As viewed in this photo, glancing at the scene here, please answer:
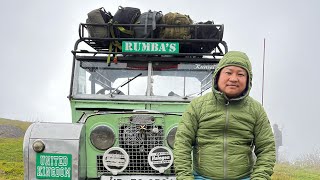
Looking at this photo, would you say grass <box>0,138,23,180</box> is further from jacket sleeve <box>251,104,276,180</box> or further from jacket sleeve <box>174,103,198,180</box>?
jacket sleeve <box>251,104,276,180</box>

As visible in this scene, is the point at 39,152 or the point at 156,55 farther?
the point at 156,55

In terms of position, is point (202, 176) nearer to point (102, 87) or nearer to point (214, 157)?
point (214, 157)

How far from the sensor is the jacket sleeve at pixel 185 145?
3152 millimetres

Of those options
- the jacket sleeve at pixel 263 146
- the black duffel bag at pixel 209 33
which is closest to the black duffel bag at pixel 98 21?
the black duffel bag at pixel 209 33

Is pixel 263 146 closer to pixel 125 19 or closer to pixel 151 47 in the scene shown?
pixel 151 47

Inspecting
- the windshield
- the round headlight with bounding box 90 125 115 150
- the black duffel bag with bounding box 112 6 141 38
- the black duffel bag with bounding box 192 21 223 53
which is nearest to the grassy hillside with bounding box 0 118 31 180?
the windshield

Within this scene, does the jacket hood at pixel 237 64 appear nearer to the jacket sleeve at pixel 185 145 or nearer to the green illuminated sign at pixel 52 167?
the jacket sleeve at pixel 185 145

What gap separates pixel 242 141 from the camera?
323cm

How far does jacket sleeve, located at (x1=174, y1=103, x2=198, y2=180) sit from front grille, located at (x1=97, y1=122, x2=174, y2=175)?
1485 millimetres

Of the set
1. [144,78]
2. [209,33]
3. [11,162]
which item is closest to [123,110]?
[144,78]

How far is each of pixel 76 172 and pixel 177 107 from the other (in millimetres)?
1843

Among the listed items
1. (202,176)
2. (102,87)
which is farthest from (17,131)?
(202,176)

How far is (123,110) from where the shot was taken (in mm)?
5820

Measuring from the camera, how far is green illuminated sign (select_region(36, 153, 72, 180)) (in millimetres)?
4465
